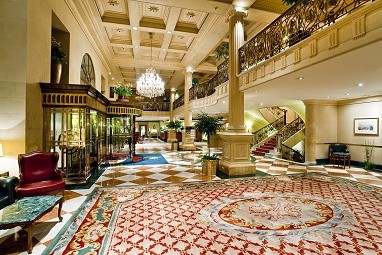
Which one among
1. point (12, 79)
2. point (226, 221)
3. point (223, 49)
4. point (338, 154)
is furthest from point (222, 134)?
point (223, 49)

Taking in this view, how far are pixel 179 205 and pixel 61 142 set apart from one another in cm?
340

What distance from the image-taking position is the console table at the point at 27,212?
90.5 inches

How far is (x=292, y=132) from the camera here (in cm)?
1173

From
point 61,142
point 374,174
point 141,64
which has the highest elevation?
point 141,64

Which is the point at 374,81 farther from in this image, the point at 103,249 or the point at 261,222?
the point at 103,249

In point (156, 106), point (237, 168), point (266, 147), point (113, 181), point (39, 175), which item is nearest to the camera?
point (39, 175)

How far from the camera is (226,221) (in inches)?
126

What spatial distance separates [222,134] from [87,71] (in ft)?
19.8

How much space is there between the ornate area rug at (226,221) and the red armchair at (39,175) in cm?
64

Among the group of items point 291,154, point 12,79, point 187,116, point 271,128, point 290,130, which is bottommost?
point 291,154

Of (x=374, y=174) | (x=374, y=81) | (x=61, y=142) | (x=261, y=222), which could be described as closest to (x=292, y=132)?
(x=374, y=174)

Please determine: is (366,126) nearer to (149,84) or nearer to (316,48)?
(316,48)

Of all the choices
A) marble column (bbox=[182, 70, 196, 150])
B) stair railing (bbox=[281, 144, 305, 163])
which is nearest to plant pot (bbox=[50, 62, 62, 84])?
marble column (bbox=[182, 70, 196, 150])

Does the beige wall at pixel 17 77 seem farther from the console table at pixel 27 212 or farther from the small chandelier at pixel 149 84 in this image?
the small chandelier at pixel 149 84
